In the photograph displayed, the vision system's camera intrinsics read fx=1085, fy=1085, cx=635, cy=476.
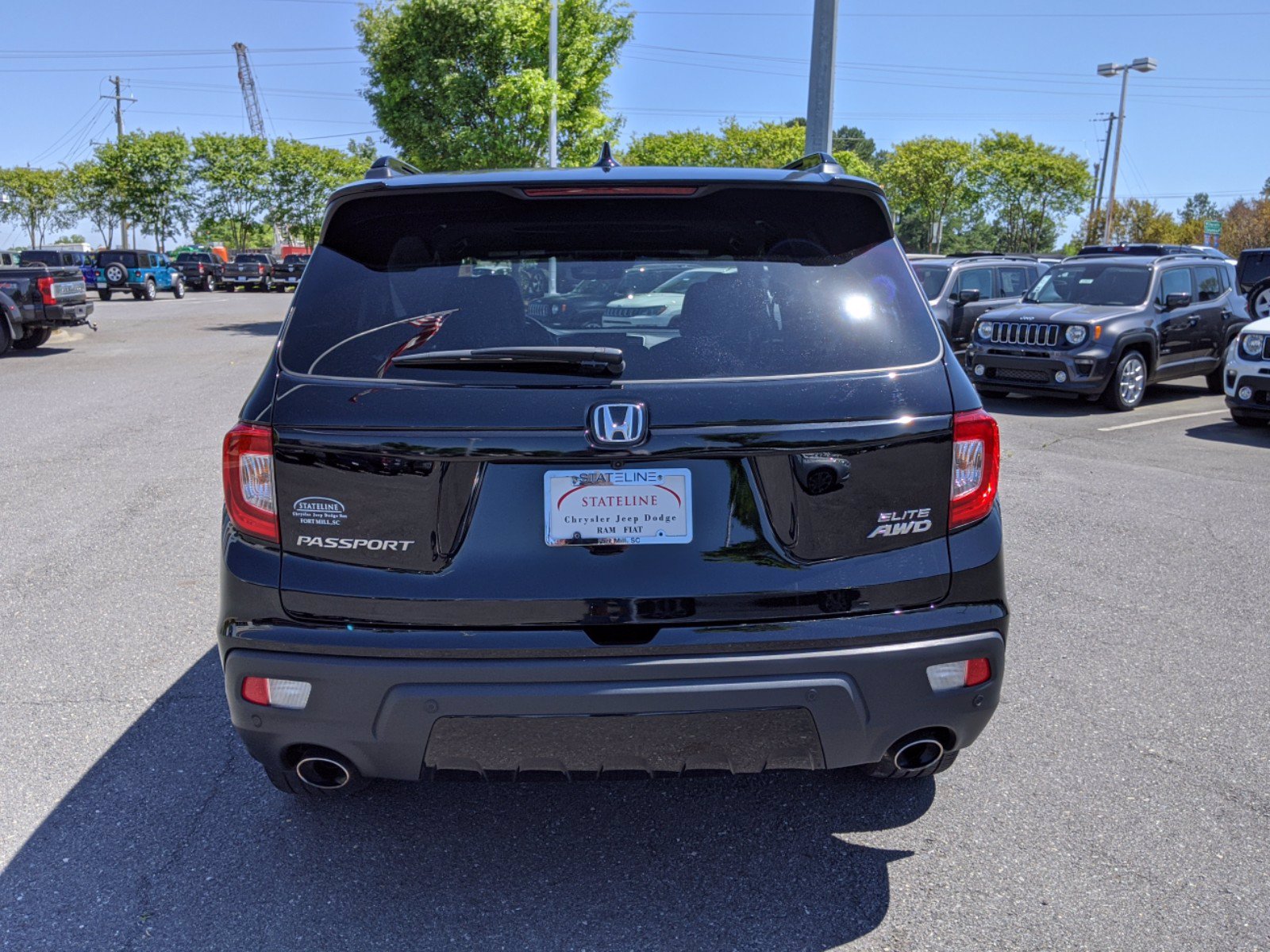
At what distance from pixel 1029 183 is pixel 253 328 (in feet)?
156

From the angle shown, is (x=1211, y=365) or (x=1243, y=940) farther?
(x=1211, y=365)

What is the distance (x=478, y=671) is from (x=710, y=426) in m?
0.77

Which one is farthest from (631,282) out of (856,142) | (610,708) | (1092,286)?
(856,142)

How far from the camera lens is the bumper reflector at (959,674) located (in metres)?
2.61

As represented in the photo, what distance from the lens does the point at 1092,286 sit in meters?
14.2

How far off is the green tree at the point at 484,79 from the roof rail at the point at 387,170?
21.5m

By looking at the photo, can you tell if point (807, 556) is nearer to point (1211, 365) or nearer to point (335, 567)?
point (335, 567)

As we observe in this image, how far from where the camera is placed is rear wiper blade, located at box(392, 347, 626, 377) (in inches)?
99.9

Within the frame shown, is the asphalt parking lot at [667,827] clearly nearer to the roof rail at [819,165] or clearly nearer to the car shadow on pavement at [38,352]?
the roof rail at [819,165]

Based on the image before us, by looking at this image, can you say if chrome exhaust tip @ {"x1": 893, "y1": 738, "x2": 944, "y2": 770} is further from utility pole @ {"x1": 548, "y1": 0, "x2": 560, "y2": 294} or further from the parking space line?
utility pole @ {"x1": 548, "y1": 0, "x2": 560, "y2": 294}

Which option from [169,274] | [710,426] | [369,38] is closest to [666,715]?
[710,426]

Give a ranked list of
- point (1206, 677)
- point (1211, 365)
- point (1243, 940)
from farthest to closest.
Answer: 1. point (1211, 365)
2. point (1206, 677)
3. point (1243, 940)

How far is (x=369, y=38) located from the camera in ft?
87.7

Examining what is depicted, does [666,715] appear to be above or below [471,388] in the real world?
below
